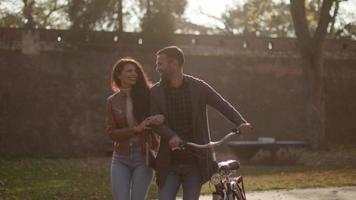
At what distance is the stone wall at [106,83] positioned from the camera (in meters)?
17.8

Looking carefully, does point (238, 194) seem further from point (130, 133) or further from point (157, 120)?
point (130, 133)

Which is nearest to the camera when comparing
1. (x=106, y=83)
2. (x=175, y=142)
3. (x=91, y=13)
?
(x=175, y=142)

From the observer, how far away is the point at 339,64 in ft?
68.0

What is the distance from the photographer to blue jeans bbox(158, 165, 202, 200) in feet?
13.5

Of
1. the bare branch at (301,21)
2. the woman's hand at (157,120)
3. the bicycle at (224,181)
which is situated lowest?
the bicycle at (224,181)

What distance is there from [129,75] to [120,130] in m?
0.41

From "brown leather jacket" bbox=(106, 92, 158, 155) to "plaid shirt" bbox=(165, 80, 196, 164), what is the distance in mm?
354

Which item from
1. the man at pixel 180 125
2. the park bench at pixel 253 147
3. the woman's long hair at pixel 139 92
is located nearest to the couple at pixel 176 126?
the man at pixel 180 125

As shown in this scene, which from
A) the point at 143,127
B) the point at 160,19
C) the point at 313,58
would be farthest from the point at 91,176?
the point at 160,19

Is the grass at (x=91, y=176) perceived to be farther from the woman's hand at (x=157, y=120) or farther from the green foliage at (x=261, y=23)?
the green foliage at (x=261, y=23)

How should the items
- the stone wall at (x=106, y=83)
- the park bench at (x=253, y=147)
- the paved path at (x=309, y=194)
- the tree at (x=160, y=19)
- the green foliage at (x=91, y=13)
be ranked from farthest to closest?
the green foliage at (x=91, y=13), the tree at (x=160, y=19), the stone wall at (x=106, y=83), the park bench at (x=253, y=147), the paved path at (x=309, y=194)

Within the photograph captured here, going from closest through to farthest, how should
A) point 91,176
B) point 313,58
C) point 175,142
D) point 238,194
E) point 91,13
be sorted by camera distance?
point 175,142
point 238,194
point 91,176
point 313,58
point 91,13

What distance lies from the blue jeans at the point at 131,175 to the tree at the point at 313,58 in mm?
13063

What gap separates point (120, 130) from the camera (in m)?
4.38
